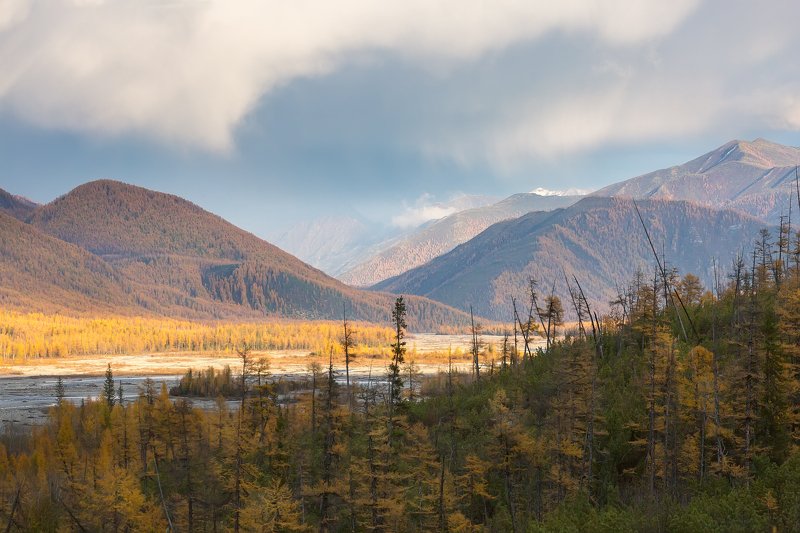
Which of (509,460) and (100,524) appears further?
(100,524)

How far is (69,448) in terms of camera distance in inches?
2398

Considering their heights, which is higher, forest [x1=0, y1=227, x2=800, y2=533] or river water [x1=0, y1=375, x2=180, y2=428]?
forest [x1=0, y1=227, x2=800, y2=533]

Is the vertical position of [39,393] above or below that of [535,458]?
below

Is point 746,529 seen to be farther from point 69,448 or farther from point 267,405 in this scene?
point 69,448

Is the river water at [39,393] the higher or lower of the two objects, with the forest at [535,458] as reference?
lower

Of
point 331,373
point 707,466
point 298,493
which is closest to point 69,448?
point 298,493

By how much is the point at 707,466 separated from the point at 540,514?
9.80m

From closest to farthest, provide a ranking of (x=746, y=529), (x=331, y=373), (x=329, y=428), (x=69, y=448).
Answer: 1. (x=746, y=529)
2. (x=329, y=428)
3. (x=331, y=373)
4. (x=69, y=448)

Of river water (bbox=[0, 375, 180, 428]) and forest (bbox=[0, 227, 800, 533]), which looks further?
river water (bbox=[0, 375, 180, 428])

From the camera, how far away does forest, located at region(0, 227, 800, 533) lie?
28.3 meters

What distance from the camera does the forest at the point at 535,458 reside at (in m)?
28.3

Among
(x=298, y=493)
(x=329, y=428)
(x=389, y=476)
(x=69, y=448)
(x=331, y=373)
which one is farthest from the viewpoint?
(x=69, y=448)

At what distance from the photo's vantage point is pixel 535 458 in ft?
118

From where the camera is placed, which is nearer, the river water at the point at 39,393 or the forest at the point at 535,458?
the forest at the point at 535,458
